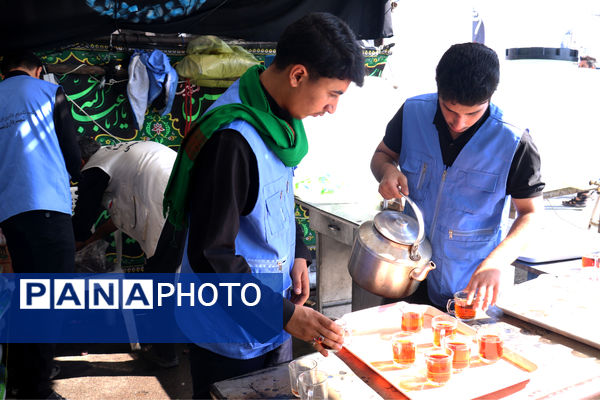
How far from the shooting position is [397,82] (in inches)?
214

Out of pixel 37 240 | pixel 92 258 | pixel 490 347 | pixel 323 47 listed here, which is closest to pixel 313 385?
pixel 490 347

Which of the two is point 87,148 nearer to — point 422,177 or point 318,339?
point 422,177

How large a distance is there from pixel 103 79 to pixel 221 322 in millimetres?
3565

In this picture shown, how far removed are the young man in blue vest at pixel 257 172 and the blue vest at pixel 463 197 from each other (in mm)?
657

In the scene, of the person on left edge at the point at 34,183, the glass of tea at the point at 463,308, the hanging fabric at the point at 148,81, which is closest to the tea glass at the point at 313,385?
the glass of tea at the point at 463,308

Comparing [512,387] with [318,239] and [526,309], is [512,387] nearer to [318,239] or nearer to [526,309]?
[526,309]

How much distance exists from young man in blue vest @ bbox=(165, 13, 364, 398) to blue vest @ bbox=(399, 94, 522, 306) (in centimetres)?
66

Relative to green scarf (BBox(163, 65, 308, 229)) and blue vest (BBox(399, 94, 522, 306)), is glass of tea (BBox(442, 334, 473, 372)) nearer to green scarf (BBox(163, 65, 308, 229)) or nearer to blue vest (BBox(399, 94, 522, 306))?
blue vest (BBox(399, 94, 522, 306))

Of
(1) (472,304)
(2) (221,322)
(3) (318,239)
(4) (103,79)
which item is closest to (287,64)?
(2) (221,322)

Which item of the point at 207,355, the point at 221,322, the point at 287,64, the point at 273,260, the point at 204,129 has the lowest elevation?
the point at 207,355

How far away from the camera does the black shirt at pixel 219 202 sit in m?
1.39

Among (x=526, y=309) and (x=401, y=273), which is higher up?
(x=401, y=273)

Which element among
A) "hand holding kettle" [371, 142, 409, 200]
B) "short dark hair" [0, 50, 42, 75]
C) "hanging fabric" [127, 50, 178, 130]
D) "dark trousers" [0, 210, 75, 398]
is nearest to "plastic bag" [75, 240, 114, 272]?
"dark trousers" [0, 210, 75, 398]

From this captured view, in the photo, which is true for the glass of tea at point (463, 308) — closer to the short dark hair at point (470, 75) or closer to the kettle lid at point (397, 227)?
the kettle lid at point (397, 227)
